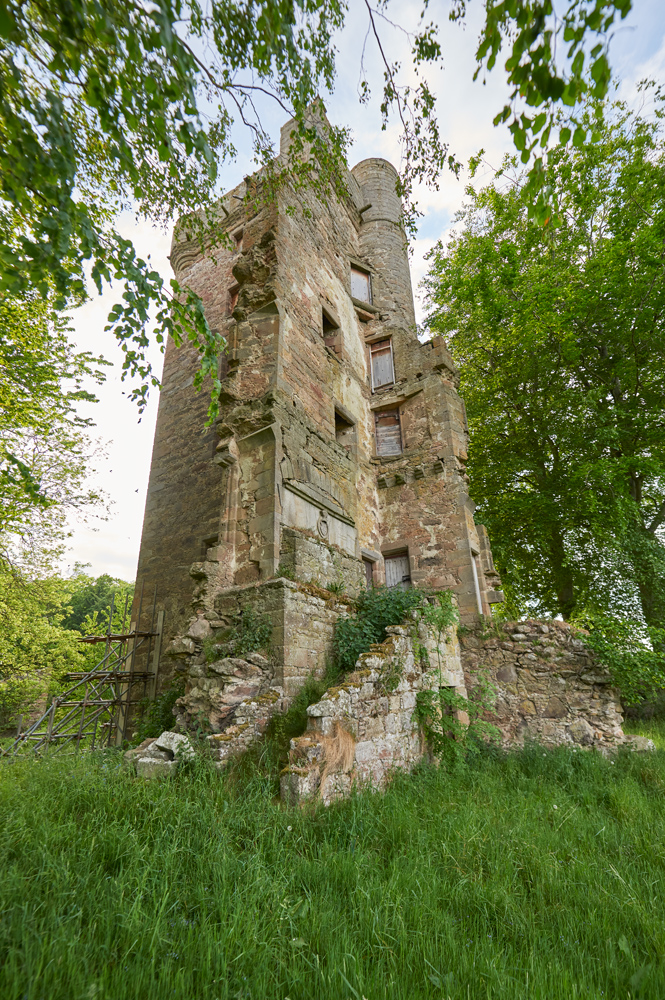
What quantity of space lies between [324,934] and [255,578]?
4060 mm

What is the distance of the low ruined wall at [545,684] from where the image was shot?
6980mm

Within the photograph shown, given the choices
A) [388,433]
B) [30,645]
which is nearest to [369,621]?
[388,433]

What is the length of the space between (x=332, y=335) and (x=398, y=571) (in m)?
5.72

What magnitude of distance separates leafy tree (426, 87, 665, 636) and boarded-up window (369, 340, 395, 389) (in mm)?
2655

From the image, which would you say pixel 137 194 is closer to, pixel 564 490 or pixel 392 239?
pixel 564 490

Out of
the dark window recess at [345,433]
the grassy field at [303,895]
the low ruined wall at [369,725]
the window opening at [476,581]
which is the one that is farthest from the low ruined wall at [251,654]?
the dark window recess at [345,433]

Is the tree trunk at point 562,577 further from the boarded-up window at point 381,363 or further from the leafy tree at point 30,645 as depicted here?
the leafy tree at point 30,645

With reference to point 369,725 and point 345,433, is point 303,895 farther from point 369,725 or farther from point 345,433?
point 345,433

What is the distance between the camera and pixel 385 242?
1420cm

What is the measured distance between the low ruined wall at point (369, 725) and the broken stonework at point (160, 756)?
1.06 m

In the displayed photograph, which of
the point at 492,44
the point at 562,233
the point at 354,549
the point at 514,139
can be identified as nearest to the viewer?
the point at 492,44

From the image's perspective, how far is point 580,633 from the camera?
7.35m

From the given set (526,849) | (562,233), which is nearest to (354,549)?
(526,849)

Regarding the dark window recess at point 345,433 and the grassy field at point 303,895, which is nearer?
the grassy field at point 303,895
